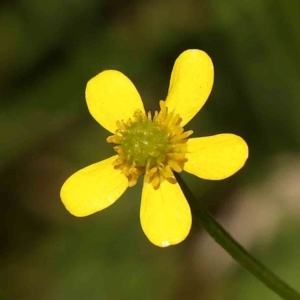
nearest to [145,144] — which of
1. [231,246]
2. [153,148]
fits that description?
[153,148]

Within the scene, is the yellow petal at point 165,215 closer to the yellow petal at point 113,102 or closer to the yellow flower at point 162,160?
the yellow flower at point 162,160

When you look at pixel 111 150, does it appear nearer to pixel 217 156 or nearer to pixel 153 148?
pixel 153 148

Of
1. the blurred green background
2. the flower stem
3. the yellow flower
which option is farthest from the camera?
the blurred green background

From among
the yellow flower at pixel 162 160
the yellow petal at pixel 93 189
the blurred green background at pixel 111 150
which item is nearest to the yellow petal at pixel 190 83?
the yellow flower at pixel 162 160

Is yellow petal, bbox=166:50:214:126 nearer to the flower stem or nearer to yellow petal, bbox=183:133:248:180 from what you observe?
yellow petal, bbox=183:133:248:180

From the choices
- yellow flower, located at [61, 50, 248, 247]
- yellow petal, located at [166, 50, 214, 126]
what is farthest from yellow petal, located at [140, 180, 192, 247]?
yellow petal, located at [166, 50, 214, 126]

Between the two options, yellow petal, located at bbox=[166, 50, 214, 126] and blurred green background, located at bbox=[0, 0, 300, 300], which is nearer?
yellow petal, located at bbox=[166, 50, 214, 126]

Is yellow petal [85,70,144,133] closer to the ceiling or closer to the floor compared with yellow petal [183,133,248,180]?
closer to the ceiling

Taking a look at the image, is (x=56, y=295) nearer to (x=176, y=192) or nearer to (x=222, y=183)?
(x=222, y=183)
